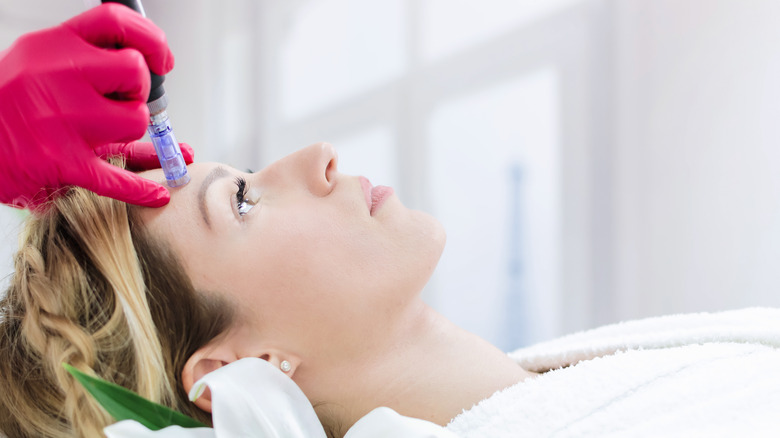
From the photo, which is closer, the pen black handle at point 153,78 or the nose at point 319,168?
the pen black handle at point 153,78

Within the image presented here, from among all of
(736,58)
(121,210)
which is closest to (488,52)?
(736,58)

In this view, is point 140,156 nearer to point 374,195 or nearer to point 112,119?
point 112,119

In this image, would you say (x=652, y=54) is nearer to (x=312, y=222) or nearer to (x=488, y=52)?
(x=488, y=52)

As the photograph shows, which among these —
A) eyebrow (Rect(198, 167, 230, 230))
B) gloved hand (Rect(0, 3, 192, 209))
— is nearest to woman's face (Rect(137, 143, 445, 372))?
eyebrow (Rect(198, 167, 230, 230))

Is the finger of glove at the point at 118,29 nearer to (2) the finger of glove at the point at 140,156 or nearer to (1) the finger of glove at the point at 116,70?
(1) the finger of glove at the point at 116,70

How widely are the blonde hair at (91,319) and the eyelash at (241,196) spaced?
120 millimetres

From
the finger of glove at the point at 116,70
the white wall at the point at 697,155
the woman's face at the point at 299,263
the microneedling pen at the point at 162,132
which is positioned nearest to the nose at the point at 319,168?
the woman's face at the point at 299,263

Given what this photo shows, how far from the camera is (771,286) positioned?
69.1 inches

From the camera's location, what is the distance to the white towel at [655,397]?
729 millimetres

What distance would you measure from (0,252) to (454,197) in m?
1.57

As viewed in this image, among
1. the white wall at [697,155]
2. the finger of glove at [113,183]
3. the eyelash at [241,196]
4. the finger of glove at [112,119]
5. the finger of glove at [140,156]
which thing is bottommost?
the white wall at [697,155]

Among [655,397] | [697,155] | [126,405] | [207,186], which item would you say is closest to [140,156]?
[207,186]

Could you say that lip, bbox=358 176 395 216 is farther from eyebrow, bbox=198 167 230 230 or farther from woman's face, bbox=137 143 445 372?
eyebrow, bbox=198 167 230 230

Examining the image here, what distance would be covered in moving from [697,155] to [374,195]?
1368 millimetres
